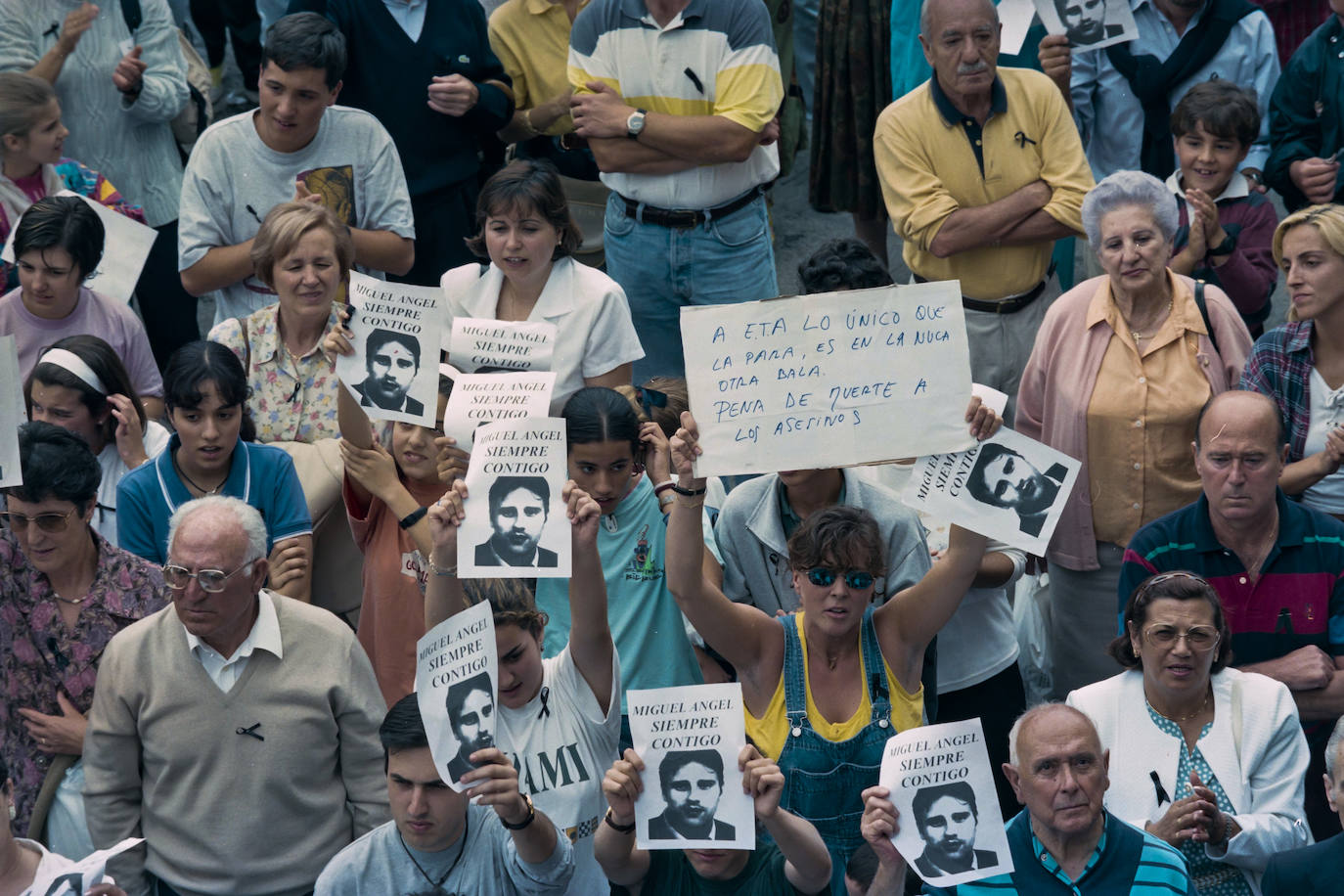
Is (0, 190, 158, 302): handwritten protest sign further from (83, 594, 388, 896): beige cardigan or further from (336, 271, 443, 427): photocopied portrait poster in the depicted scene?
(83, 594, 388, 896): beige cardigan

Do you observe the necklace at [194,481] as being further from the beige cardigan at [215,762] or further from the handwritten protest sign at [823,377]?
the handwritten protest sign at [823,377]

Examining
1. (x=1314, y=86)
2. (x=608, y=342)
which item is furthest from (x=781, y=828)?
(x=1314, y=86)

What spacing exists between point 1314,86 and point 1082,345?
189 cm

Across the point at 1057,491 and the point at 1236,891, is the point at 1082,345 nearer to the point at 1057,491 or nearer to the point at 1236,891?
the point at 1057,491

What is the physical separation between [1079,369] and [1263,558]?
102 cm

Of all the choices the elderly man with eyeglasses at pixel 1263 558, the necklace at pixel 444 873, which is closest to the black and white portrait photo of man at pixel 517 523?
the necklace at pixel 444 873

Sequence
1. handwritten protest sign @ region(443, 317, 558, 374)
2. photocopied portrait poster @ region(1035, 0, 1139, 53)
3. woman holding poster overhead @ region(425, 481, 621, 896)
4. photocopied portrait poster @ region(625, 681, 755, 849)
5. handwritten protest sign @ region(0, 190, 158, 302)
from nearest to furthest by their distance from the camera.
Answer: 1. photocopied portrait poster @ region(625, 681, 755, 849)
2. woman holding poster overhead @ region(425, 481, 621, 896)
3. handwritten protest sign @ region(443, 317, 558, 374)
4. handwritten protest sign @ region(0, 190, 158, 302)
5. photocopied portrait poster @ region(1035, 0, 1139, 53)

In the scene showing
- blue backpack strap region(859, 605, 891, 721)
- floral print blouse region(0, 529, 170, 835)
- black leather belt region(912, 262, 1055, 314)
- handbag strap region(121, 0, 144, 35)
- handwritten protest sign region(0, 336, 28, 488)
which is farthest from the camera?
handbag strap region(121, 0, 144, 35)

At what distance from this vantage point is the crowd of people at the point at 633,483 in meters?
5.06

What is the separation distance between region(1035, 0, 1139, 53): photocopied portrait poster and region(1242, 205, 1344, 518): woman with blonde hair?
172cm

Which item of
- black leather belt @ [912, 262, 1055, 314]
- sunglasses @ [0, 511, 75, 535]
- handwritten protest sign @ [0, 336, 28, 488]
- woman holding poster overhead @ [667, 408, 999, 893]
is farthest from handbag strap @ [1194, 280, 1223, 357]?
handwritten protest sign @ [0, 336, 28, 488]

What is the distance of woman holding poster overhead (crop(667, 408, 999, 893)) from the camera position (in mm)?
5160

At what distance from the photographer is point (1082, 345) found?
6.44 m

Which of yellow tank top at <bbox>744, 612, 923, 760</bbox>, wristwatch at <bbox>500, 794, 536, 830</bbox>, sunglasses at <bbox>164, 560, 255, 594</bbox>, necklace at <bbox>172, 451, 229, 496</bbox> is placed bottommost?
wristwatch at <bbox>500, 794, 536, 830</bbox>
